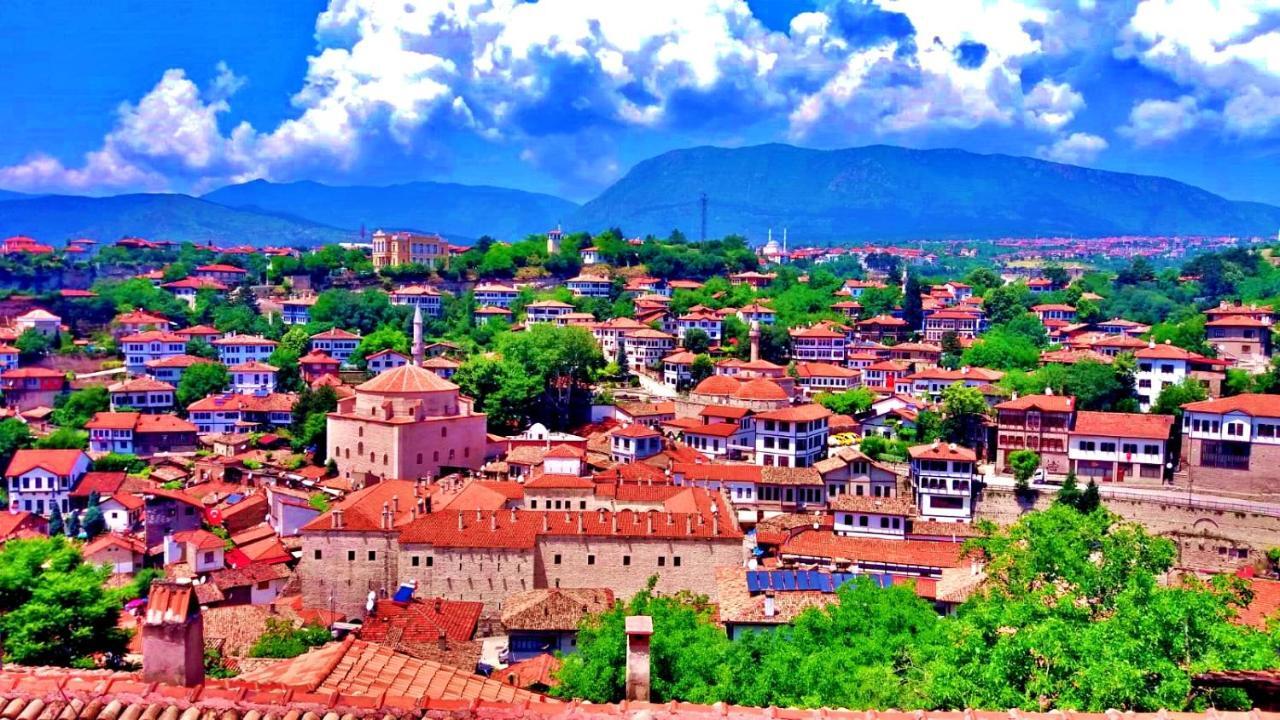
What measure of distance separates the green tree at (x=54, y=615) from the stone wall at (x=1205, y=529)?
27.5m

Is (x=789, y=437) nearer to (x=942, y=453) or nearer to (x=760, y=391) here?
(x=760, y=391)

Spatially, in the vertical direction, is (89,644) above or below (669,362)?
Answer: below

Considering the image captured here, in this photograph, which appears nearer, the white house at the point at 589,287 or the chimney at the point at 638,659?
the chimney at the point at 638,659

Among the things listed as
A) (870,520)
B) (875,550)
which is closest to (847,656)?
(875,550)

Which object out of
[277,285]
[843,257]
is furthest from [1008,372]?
[843,257]

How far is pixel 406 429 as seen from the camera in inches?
1447

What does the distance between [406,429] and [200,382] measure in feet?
58.5

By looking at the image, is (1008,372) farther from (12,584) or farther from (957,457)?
(12,584)

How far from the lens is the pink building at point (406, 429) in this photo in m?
36.9

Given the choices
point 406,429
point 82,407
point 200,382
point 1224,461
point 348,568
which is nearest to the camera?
point 348,568

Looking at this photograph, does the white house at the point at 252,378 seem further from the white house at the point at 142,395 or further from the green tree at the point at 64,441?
the green tree at the point at 64,441

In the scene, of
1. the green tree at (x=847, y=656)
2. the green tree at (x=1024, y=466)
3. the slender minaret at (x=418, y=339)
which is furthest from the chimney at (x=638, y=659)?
the slender minaret at (x=418, y=339)

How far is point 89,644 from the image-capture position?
18.1 meters

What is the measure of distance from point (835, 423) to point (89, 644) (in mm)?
29386
